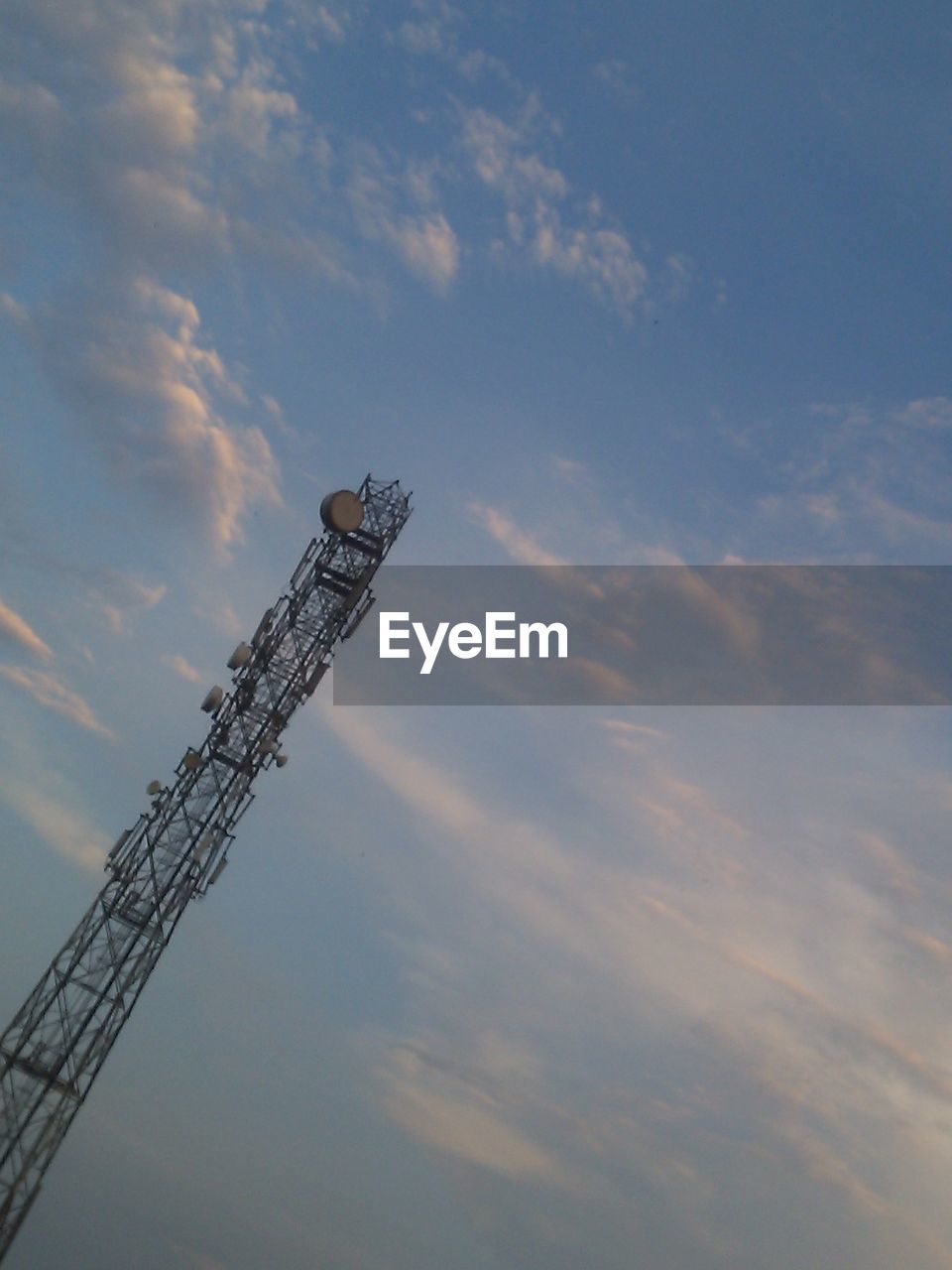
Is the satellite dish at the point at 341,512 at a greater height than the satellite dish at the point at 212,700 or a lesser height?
greater

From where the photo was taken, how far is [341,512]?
42406 millimetres

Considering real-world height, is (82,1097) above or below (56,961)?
below

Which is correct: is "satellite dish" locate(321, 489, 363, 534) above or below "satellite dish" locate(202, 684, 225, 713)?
above

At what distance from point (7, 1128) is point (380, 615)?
26.9m

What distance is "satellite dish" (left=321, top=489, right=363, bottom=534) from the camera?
139 feet

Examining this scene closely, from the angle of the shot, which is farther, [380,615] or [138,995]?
[380,615]

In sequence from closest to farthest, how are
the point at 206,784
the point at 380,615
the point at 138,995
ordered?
the point at 138,995 < the point at 206,784 < the point at 380,615

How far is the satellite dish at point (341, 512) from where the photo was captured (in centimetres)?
4222

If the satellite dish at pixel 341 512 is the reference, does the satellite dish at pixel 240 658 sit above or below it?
below

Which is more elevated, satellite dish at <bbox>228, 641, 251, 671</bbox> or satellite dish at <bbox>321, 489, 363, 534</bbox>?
satellite dish at <bbox>321, 489, 363, 534</bbox>

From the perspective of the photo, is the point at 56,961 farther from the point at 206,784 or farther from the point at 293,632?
the point at 293,632

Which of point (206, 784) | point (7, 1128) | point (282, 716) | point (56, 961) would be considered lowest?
point (7, 1128)

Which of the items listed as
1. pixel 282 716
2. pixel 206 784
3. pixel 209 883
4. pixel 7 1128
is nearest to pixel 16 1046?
pixel 7 1128

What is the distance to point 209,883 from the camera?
4003cm
